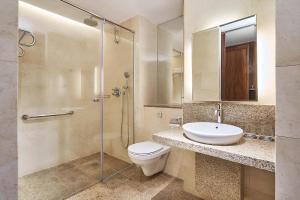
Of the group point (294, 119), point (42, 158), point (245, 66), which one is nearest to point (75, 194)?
point (42, 158)

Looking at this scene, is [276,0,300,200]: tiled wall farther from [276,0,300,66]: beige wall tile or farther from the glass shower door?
the glass shower door

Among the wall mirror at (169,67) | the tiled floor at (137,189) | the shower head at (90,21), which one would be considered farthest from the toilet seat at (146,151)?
the shower head at (90,21)

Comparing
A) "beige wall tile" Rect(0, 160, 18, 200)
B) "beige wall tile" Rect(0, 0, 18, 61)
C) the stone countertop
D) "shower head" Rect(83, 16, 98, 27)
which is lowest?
the stone countertop

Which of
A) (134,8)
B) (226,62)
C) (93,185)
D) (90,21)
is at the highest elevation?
(134,8)

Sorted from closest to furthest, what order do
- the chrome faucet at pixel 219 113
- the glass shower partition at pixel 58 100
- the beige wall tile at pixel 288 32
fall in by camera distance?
the beige wall tile at pixel 288 32 → the chrome faucet at pixel 219 113 → the glass shower partition at pixel 58 100

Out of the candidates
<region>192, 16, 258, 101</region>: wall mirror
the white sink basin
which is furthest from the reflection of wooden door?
the white sink basin

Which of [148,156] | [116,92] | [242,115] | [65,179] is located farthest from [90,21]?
[242,115]

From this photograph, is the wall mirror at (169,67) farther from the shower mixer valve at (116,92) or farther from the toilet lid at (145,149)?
the toilet lid at (145,149)

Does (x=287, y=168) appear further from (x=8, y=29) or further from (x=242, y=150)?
(x=8, y=29)

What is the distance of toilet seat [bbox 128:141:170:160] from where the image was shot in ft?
6.07

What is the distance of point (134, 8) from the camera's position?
88.0 inches

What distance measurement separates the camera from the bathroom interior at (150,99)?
2.54ft

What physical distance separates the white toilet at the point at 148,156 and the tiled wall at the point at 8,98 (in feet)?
4.41

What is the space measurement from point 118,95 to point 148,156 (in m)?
1.16
